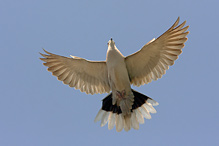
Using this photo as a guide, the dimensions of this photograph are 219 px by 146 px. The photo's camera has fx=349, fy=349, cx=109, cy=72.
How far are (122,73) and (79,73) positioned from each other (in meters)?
1.53

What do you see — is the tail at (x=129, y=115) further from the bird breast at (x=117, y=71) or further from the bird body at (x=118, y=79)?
the bird breast at (x=117, y=71)

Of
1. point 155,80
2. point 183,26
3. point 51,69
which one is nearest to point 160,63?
point 155,80

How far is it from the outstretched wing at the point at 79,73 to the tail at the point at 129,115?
0.52 m

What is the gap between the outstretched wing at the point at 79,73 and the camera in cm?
1074

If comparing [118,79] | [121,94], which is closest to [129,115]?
[121,94]

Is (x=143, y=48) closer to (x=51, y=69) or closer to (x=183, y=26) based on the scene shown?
(x=183, y=26)

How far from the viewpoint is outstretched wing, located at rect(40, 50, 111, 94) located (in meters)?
10.7

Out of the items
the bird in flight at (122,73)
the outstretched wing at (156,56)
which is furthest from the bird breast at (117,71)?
the outstretched wing at (156,56)

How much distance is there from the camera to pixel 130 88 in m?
10.5

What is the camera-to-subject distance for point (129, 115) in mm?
10742

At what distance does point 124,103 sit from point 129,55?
1.49m

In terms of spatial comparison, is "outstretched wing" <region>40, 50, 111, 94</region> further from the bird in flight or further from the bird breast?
the bird breast

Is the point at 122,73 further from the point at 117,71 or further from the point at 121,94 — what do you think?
the point at 121,94

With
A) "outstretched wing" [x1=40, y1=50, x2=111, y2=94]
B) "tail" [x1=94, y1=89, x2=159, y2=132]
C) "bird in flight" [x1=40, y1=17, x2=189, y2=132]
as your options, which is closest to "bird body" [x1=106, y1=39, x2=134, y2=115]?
"bird in flight" [x1=40, y1=17, x2=189, y2=132]
